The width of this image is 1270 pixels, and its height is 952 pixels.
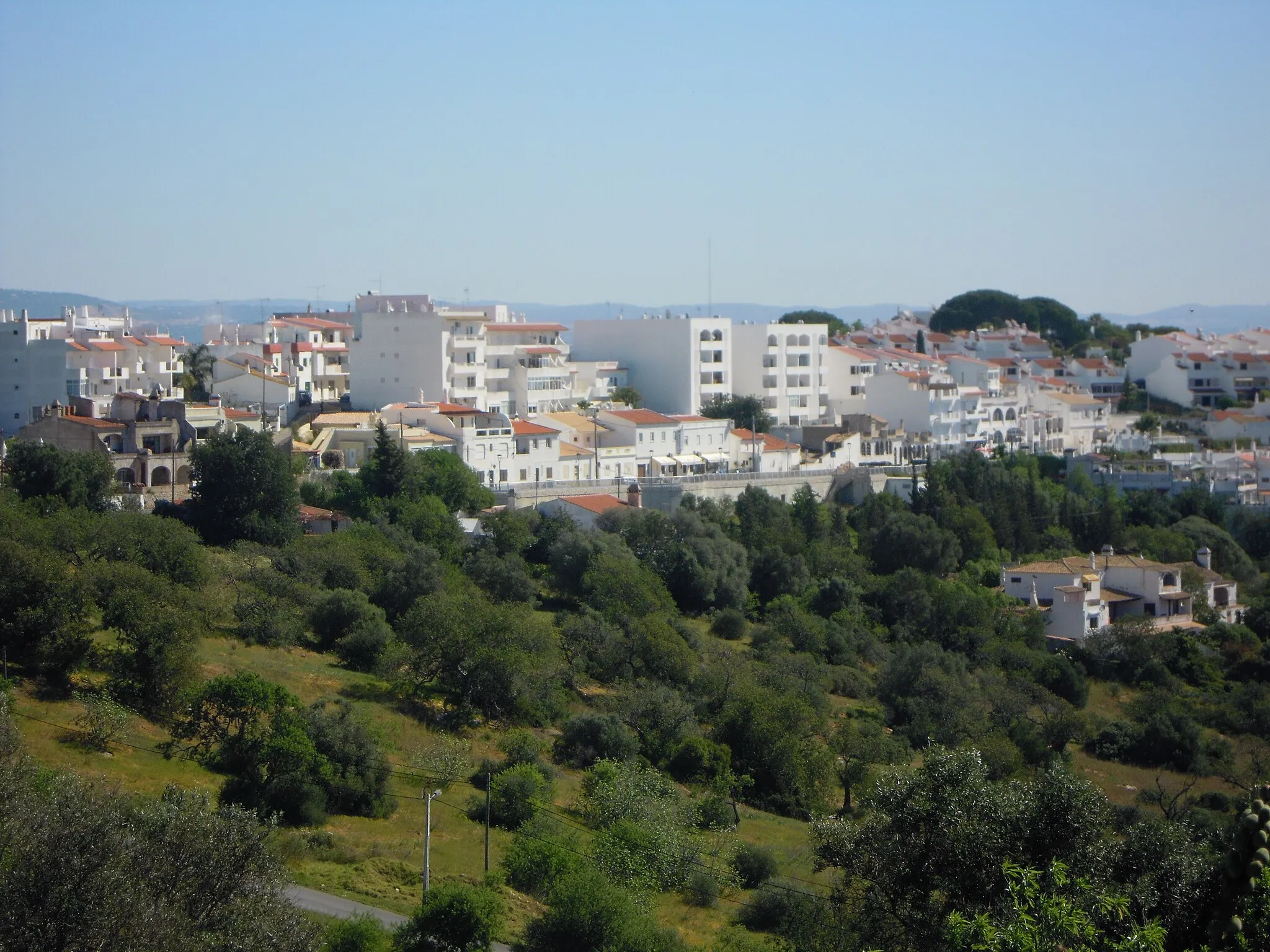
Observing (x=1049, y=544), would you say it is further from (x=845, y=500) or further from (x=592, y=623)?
(x=592, y=623)

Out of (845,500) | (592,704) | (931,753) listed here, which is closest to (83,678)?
(592,704)

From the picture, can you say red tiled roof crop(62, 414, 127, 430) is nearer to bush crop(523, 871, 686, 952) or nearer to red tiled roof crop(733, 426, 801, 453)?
red tiled roof crop(733, 426, 801, 453)

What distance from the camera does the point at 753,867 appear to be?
2311 centimetres

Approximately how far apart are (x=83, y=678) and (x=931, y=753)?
14.5 metres

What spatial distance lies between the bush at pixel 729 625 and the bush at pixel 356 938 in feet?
74.6

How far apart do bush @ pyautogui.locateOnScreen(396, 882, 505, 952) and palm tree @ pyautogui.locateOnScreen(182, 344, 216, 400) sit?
3677cm

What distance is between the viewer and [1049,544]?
5038 cm

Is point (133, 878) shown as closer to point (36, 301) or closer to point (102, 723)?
point (102, 723)

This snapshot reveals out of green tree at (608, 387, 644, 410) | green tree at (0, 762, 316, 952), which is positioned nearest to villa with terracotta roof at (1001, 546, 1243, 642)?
green tree at (608, 387, 644, 410)

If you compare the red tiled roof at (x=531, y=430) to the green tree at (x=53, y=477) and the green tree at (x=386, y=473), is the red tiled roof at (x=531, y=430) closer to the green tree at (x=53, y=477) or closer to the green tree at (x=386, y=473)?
the green tree at (x=386, y=473)

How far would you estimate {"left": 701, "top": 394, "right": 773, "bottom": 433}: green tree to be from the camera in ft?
194

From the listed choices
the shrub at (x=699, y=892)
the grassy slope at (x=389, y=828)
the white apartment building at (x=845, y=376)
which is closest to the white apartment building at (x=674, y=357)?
the white apartment building at (x=845, y=376)

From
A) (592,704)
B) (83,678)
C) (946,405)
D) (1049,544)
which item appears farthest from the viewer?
(946,405)

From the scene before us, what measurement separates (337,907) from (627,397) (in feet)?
134
